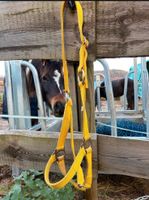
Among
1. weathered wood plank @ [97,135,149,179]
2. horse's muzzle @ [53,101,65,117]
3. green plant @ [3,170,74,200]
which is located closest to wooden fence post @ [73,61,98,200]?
weathered wood plank @ [97,135,149,179]

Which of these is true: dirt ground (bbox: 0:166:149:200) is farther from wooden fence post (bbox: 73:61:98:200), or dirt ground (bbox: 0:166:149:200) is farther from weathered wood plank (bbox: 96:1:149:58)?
weathered wood plank (bbox: 96:1:149:58)

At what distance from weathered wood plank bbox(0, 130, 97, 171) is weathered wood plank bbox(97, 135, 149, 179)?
0.19ft

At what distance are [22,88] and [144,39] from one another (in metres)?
1.29

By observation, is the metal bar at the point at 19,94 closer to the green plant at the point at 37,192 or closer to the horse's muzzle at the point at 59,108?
the horse's muzzle at the point at 59,108

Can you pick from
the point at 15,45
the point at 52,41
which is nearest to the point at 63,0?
the point at 52,41

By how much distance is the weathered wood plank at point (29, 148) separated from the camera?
1.35m

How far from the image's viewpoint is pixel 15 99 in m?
2.27

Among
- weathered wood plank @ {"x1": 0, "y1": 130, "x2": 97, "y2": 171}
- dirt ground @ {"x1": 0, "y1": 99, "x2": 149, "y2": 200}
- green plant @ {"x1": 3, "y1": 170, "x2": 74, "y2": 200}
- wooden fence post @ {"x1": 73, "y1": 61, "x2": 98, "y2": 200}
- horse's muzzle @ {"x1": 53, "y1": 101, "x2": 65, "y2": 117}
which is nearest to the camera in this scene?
wooden fence post @ {"x1": 73, "y1": 61, "x2": 98, "y2": 200}

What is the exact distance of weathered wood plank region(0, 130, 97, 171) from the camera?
1350mm

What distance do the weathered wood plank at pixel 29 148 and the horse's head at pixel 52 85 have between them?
4.03ft

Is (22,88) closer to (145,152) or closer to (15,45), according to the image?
(15,45)

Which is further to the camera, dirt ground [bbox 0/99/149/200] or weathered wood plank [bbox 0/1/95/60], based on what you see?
dirt ground [bbox 0/99/149/200]

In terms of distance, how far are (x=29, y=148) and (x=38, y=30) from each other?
0.55 meters

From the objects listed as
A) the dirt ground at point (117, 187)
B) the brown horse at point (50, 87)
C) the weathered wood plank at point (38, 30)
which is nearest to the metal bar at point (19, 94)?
the brown horse at point (50, 87)
